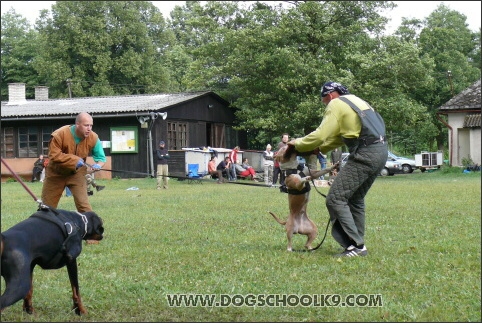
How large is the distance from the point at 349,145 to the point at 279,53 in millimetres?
24622

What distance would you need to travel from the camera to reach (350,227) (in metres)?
7.59

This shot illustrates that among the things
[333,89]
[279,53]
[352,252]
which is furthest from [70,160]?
[279,53]

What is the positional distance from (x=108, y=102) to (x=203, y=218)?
24.0m

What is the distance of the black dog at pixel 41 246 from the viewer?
4.44 meters

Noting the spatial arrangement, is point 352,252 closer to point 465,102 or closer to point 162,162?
point 162,162

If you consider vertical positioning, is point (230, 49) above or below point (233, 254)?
above

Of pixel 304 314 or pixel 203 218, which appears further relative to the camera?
pixel 203 218

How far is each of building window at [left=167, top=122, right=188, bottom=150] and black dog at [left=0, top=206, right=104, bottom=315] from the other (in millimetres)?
27082

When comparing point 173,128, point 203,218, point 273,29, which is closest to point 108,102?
point 173,128

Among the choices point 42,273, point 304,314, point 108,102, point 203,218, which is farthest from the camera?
point 108,102

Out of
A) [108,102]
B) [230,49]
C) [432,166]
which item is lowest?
[432,166]

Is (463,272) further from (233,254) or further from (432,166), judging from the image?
(432,166)

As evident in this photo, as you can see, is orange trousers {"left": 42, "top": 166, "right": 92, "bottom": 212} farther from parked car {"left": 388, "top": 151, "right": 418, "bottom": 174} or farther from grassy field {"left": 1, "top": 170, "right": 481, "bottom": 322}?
parked car {"left": 388, "top": 151, "right": 418, "bottom": 174}

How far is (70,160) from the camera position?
8812mm
